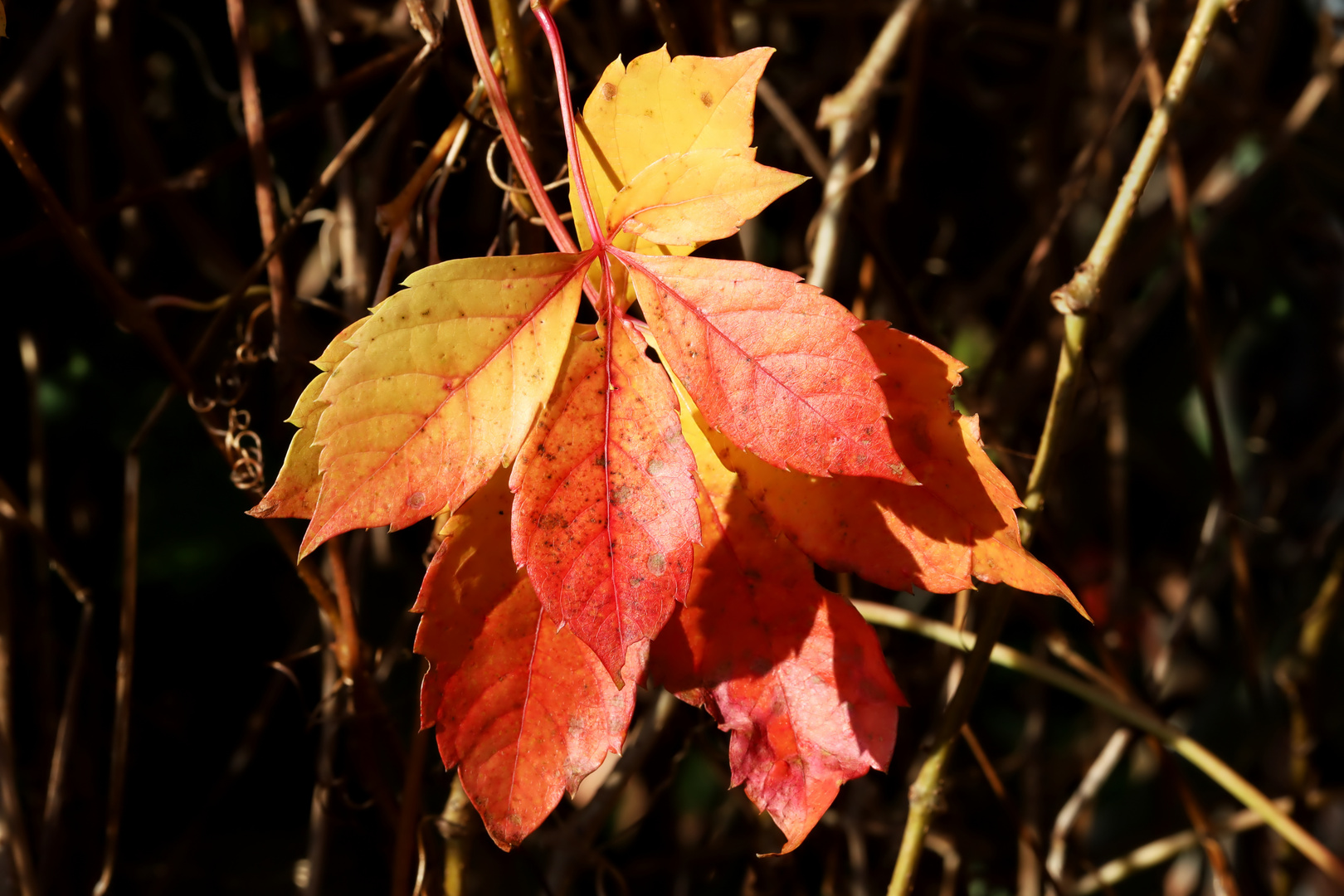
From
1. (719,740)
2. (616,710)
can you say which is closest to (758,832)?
(719,740)

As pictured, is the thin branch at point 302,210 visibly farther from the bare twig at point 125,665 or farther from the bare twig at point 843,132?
the bare twig at point 843,132

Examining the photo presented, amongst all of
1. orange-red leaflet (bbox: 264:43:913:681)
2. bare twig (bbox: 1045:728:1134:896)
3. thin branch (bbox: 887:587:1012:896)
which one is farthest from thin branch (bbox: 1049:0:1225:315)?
bare twig (bbox: 1045:728:1134:896)

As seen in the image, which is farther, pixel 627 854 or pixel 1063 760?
pixel 1063 760

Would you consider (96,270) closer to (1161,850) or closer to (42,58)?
(42,58)

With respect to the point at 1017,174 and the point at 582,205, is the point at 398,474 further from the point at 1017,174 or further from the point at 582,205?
the point at 1017,174

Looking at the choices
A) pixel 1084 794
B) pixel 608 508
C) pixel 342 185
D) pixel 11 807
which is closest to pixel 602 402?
pixel 608 508

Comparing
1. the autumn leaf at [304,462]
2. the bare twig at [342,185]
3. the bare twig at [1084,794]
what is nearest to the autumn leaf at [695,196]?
the autumn leaf at [304,462]

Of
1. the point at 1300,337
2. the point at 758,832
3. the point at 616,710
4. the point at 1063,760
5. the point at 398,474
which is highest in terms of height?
the point at 398,474
